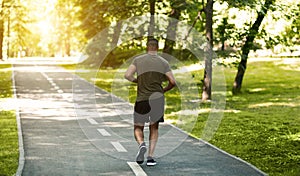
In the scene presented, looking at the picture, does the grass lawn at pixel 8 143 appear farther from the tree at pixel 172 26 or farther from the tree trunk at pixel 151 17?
the tree trunk at pixel 151 17

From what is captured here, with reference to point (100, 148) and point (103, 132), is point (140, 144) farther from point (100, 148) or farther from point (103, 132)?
point (103, 132)

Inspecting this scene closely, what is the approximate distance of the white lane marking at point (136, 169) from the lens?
807cm

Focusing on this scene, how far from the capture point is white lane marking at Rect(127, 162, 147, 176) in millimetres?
8070

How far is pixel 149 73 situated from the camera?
28.2 feet

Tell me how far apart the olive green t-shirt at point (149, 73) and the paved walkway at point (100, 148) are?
125 cm

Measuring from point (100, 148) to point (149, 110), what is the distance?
77.4 inches

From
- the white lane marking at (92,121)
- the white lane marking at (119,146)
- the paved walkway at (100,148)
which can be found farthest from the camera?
the white lane marking at (92,121)

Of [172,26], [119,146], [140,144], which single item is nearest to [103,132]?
[119,146]

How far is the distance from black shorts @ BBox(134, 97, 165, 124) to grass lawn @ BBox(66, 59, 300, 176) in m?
1.93

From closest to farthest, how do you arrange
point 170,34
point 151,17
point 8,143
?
point 8,143, point 170,34, point 151,17

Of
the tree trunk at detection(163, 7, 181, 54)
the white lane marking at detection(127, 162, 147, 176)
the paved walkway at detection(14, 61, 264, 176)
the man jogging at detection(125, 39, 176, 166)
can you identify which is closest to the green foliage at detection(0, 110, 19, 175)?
the paved walkway at detection(14, 61, 264, 176)

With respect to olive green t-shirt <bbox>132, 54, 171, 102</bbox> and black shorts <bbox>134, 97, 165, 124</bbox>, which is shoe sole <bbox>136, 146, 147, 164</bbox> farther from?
olive green t-shirt <bbox>132, 54, 171, 102</bbox>

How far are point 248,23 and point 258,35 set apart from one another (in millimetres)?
808

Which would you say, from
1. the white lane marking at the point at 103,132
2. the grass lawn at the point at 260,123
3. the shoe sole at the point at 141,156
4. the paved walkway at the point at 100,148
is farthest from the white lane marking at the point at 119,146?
the grass lawn at the point at 260,123
